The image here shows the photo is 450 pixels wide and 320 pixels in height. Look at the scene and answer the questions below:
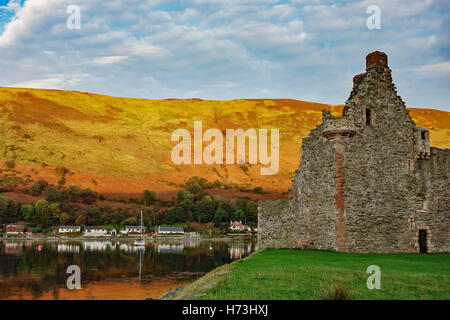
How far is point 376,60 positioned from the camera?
2681cm

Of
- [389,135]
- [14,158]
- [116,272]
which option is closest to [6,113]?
[14,158]

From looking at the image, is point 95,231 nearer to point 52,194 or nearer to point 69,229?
point 69,229

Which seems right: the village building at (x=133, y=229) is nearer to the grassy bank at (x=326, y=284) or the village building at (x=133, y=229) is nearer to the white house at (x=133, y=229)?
the white house at (x=133, y=229)

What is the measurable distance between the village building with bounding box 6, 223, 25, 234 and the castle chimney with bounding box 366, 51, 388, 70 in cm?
11554

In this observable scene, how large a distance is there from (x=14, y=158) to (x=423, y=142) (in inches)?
5921

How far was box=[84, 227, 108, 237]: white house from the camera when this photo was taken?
12481cm

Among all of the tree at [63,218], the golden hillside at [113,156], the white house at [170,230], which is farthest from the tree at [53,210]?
the white house at [170,230]

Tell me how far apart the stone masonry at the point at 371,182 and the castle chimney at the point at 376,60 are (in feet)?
0.20

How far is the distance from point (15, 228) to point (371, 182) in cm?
11781

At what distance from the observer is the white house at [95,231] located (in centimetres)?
12481

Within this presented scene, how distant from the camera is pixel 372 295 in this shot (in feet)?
37.6

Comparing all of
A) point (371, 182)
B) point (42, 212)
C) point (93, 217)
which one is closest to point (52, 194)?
point (42, 212)

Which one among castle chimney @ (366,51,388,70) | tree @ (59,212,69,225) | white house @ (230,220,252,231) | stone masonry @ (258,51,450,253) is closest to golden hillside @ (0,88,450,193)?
tree @ (59,212,69,225)
